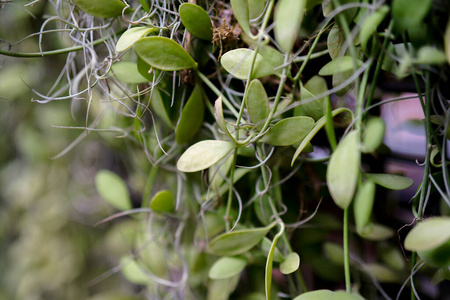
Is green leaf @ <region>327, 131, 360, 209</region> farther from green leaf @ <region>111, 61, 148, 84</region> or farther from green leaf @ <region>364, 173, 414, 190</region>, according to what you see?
green leaf @ <region>111, 61, 148, 84</region>

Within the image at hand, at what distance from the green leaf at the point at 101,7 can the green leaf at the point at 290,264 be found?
1.00 feet

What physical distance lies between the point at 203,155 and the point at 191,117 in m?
0.11

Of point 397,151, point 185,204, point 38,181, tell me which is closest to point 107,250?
point 38,181

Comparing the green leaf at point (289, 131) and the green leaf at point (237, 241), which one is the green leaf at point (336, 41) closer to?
the green leaf at point (289, 131)

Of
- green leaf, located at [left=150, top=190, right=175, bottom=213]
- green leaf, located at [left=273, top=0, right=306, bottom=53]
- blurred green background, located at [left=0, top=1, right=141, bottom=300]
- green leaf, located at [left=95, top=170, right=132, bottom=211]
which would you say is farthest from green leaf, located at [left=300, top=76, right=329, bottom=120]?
blurred green background, located at [left=0, top=1, right=141, bottom=300]

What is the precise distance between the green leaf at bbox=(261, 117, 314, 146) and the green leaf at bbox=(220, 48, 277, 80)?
0.05 m

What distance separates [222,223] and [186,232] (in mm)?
108

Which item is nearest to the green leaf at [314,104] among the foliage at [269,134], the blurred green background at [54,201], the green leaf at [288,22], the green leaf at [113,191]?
the foliage at [269,134]

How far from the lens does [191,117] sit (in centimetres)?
40

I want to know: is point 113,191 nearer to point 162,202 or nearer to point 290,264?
point 162,202

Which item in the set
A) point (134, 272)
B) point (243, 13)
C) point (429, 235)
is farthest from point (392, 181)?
point (134, 272)

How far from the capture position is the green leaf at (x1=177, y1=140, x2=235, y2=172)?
0.97 feet

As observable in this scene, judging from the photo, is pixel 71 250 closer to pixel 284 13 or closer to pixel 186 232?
pixel 186 232

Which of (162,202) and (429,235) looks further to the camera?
(162,202)
